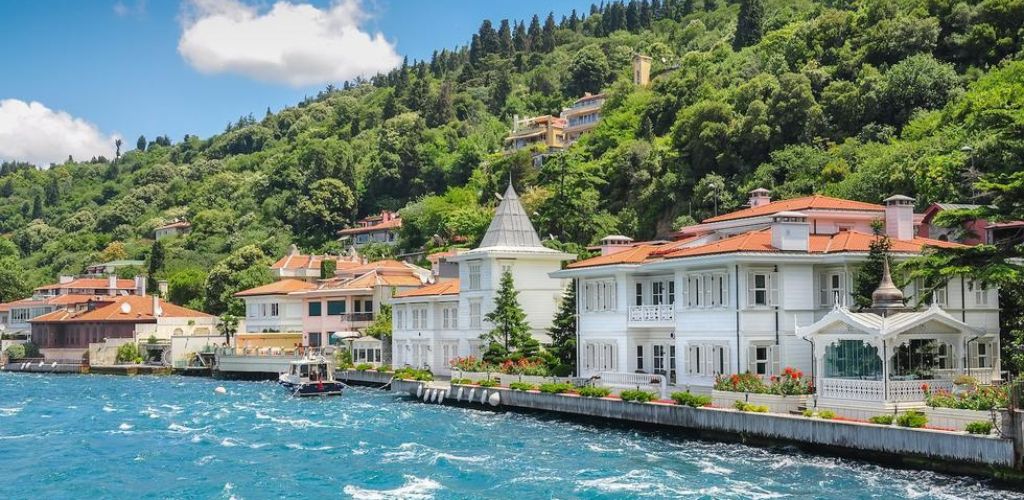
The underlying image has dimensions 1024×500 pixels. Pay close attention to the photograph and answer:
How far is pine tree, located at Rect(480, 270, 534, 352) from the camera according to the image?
5834cm

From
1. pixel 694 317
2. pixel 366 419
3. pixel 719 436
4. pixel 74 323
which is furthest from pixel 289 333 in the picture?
pixel 719 436

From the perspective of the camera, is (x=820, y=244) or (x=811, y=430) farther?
(x=820, y=244)

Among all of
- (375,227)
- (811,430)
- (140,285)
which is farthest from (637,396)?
(375,227)

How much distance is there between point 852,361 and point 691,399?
18.7 ft

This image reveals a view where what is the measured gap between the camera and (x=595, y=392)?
147 feet

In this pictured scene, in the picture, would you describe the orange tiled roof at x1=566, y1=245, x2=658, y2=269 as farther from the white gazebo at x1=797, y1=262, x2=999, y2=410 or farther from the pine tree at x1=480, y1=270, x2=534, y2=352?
the white gazebo at x1=797, y1=262, x2=999, y2=410

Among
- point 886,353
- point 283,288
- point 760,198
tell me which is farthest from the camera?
point 283,288

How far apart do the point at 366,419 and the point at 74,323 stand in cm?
5794

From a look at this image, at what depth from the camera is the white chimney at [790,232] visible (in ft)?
138

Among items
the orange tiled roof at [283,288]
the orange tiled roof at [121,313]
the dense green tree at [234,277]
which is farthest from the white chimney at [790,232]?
the dense green tree at [234,277]

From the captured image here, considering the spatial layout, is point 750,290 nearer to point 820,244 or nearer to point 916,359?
point 820,244

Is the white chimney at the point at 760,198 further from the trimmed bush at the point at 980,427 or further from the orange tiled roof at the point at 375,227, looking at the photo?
the orange tiled roof at the point at 375,227

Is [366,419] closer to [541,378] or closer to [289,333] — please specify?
[541,378]

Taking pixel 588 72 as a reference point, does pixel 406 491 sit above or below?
below
